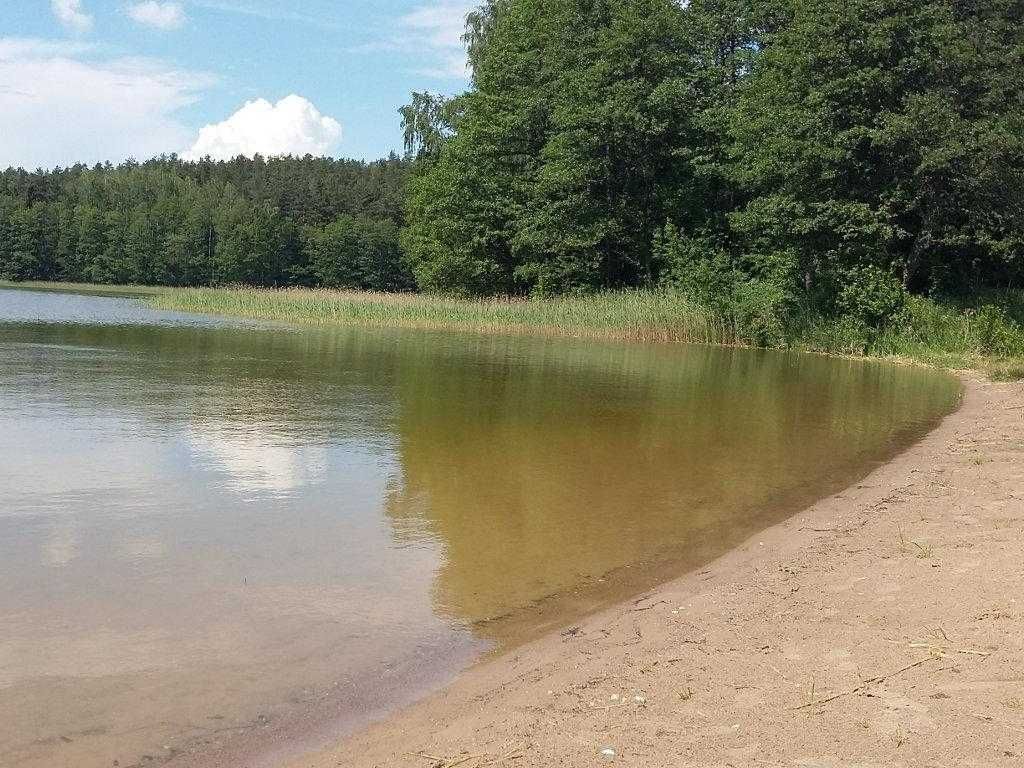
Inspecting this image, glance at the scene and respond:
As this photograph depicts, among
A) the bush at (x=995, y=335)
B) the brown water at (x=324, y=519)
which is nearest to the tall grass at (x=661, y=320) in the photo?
the bush at (x=995, y=335)

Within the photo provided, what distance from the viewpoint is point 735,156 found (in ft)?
120

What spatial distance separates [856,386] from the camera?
779 inches

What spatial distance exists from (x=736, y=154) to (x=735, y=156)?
202 centimetres

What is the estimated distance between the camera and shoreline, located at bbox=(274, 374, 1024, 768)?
3654 millimetres

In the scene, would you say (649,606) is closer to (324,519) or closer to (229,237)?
(324,519)

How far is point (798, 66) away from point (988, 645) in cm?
2954

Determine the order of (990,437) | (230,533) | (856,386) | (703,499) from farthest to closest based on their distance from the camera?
(856,386) → (990,437) → (703,499) → (230,533)

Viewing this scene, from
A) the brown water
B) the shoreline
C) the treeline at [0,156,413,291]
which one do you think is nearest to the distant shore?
the brown water

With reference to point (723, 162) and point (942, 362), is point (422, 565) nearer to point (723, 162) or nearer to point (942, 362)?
point (942, 362)

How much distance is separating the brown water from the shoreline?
0.44m

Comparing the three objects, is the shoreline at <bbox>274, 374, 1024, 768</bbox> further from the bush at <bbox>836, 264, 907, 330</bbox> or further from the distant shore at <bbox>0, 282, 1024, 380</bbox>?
the bush at <bbox>836, 264, 907, 330</bbox>

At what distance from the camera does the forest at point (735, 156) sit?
29031 millimetres

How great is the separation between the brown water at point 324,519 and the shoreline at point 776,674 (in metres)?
0.44

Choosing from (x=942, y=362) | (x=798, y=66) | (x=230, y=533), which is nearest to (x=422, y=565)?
(x=230, y=533)
